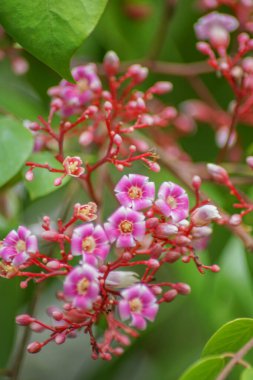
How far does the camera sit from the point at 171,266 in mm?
1886

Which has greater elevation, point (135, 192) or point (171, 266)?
point (135, 192)

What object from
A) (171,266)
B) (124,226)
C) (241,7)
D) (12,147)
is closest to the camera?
(124,226)

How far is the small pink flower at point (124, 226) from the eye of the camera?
98cm

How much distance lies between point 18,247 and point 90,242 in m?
0.12

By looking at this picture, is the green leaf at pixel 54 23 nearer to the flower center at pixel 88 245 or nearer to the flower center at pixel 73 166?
the flower center at pixel 73 166

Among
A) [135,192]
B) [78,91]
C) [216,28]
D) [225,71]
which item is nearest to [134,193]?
[135,192]

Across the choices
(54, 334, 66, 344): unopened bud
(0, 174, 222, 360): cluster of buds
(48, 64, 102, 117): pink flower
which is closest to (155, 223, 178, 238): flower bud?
(0, 174, 222, 360): cluster of buds

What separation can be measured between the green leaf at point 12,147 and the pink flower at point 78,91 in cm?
10

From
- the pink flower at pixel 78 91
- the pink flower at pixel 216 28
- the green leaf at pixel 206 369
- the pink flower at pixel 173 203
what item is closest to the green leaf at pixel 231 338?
the green leaf at pixel 206 369

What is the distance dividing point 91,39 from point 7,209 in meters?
0.58

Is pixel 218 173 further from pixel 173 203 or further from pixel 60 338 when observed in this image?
pixel 60 338

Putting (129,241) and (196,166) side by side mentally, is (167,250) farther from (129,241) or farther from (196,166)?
(196,166)

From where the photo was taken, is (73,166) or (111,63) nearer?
(73,166)

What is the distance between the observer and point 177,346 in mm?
2256
